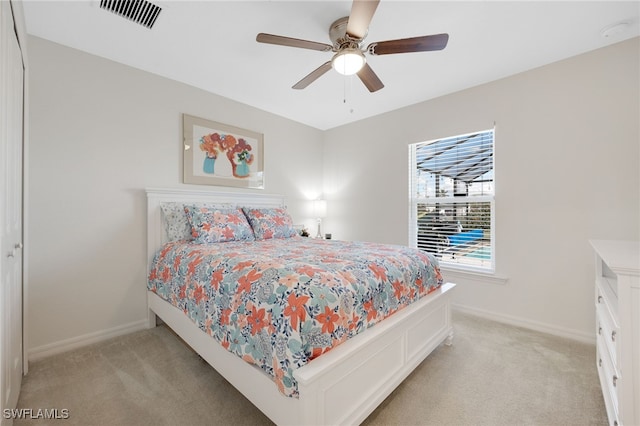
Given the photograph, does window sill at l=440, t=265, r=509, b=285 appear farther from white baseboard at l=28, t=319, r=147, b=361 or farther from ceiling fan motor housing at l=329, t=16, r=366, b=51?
white baseboard at l=28, t=319, r=147, b=361

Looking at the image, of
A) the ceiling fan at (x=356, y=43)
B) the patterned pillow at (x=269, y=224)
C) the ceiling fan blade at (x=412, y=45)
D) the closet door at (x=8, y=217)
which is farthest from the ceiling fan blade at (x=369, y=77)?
the closet door at (x=8, y=217)

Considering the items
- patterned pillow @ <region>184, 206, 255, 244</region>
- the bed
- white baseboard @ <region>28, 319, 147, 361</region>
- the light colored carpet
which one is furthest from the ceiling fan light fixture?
white baseboard @ <region>28, 319, 147, 361</region>

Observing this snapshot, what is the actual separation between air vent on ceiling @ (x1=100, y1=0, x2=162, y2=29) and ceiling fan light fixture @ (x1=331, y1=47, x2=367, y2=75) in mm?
1252

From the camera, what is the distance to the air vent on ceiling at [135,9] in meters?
1.80

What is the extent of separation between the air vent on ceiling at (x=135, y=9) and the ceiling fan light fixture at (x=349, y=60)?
49.3 inches

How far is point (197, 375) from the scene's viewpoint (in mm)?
1804

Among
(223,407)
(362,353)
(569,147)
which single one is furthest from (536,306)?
(223,407)

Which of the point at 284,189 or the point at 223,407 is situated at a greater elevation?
the point at 284,189

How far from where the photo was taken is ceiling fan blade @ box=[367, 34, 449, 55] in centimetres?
162

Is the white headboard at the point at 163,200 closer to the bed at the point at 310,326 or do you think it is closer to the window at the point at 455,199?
the bed at the point at 310,326

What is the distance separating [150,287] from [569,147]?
13.0 feet

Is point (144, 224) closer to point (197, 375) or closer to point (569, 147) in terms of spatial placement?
point (197, 375)

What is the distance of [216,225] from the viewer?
2514 mm

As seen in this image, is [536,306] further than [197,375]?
Yes
